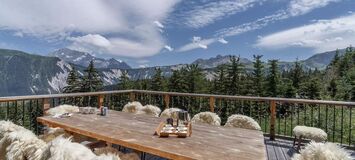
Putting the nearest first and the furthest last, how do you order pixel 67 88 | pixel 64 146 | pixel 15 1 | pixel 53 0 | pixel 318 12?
1. pixel 64 146
2. pixel 53 0
3. pixel 15 1
4. pixel 318 12
5. pixel 67 88

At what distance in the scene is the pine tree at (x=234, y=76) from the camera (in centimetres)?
3138

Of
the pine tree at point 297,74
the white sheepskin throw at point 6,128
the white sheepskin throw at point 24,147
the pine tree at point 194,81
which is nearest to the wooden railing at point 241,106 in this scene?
the white sheepskin throw at point 6,128

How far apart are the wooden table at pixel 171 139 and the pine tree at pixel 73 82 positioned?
30334mm

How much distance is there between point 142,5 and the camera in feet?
31.1

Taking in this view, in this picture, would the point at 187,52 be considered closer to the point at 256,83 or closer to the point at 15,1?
the point at 256,83

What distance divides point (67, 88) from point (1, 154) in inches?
1278

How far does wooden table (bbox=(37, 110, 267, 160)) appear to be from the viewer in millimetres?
2129

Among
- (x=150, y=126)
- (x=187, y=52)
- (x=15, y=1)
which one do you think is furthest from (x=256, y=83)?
(x=187, y=52)

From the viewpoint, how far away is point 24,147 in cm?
200

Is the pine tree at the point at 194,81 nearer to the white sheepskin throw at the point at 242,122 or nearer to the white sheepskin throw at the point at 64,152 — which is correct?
the white sheepskin throw at the point at 242,122

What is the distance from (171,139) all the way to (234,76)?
29.7 m

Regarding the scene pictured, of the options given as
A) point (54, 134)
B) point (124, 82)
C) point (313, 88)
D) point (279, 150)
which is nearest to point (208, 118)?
point (279, 150)

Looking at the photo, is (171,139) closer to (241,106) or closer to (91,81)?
(241,106)

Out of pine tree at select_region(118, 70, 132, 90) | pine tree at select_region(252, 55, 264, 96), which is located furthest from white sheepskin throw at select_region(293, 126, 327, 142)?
pine tree at select_region(118, 70, 132, 90)
